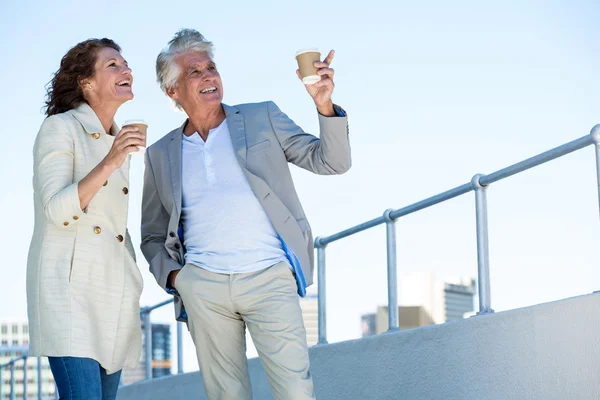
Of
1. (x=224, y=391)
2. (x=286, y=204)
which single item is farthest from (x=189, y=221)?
(x=224, y=391)

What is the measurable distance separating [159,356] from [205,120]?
4.90m

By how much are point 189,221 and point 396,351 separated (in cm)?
160

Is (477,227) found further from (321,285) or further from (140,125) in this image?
(140,125)

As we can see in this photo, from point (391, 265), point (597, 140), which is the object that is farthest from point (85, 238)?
point (391, 265)

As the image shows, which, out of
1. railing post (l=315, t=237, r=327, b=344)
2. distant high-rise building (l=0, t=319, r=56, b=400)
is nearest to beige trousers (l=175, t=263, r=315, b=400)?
railing post (l=315, t=237, r=327, b=344)

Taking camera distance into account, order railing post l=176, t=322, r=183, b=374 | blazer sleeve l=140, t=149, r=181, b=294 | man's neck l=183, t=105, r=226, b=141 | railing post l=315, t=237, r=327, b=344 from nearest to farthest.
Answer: blazer sleeve l=140, t=149, r=181, b=294, man's neck l=183, t=105, r=226, b=141, railing post l=315, t=237, r=327, b=344, railing post l=176, t=322, r=183, b=374

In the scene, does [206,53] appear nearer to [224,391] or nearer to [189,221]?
[189,221]

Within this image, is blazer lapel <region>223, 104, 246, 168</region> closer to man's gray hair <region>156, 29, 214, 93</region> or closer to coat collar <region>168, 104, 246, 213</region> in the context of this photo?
coat collar <region>168, 104, 246, 213</region>

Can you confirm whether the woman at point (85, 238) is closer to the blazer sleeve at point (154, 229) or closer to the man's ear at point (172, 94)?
the blazer sleeve at point (154, 229)

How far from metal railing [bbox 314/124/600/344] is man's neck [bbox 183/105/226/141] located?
132cm

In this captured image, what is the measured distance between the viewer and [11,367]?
38.3 ft

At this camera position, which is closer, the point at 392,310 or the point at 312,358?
the point at 392,310

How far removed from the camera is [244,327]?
3.93m

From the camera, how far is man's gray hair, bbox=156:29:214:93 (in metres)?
4.18
